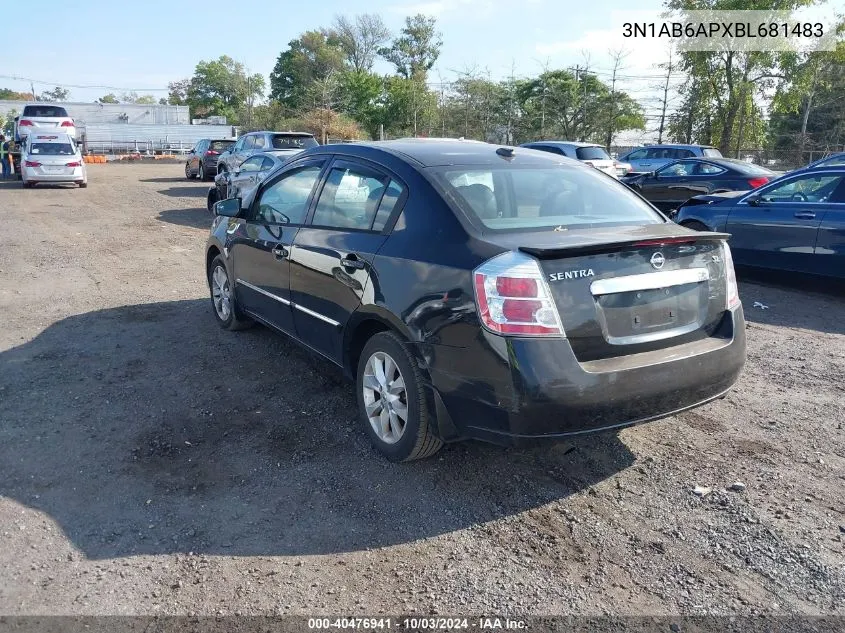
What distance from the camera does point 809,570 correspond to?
293cm

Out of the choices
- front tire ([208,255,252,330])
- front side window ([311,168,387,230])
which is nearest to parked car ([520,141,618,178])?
front tire ([208,255,252,330])

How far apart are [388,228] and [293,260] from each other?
1098 millimetres

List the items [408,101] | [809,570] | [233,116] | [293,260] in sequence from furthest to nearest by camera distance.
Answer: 1. [233,116]
2. [408,101]
3. [293,260]
4. [809,570]

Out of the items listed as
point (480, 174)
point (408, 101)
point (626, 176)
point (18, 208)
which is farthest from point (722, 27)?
point (480, 174)

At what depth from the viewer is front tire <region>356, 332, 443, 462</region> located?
11.6ft

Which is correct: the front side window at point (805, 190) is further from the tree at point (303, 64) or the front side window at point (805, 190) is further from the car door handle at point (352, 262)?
the tree at point (303, 64)

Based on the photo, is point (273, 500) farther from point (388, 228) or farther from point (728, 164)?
point (728, 164)

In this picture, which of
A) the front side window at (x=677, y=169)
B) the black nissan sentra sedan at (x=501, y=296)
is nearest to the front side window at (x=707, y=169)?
the front side window at (x=677, y=169)

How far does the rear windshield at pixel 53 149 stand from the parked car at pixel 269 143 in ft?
19.5

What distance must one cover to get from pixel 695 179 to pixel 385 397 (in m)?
12.5

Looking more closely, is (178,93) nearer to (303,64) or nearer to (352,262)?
(303,64)

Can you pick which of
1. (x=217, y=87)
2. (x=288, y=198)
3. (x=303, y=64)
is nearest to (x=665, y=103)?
(x=288, y=198)

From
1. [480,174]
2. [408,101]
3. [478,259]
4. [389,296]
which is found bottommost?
[389,296]

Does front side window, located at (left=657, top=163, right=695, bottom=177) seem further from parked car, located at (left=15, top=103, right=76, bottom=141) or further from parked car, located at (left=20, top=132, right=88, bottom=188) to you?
parked car, located at (left=15, top=103, right=76, bottom=141)
